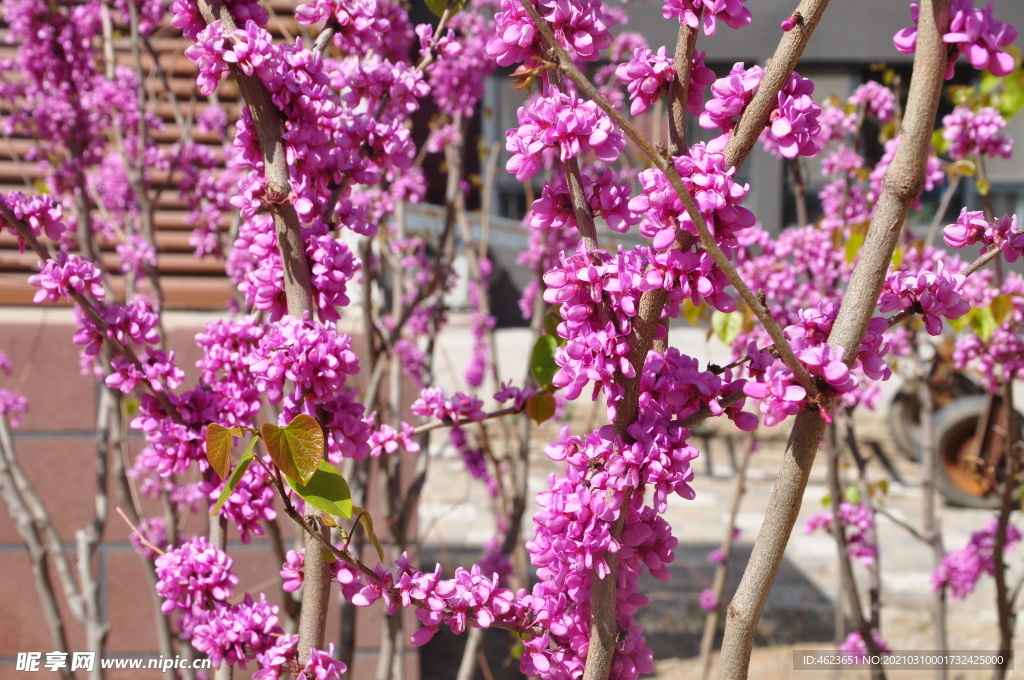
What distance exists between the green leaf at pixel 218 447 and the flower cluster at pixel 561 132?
0.38m

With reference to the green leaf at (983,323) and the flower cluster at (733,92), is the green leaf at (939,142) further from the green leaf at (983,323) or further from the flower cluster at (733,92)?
the flower cluster at (733,92)

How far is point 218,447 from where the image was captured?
856 millimetres

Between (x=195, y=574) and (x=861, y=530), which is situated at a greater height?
(x=195, y=574)

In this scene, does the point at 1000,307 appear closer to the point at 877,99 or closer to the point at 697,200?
the point at 877,99

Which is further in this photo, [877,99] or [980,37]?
[877,99]

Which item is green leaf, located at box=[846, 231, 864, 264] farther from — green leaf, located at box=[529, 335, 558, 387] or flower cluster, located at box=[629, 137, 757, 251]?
flower cluster, located at box=[629, 137, 757, 251]

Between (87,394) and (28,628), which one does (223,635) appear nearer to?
(87,394)

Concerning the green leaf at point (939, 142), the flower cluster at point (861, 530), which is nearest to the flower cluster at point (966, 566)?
the flower cluster at point (861, 530)

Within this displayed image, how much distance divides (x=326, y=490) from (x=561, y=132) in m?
0.41

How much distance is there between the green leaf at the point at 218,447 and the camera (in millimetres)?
852

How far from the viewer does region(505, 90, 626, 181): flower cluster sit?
0.78 m

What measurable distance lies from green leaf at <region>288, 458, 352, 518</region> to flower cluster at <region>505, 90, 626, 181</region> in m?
0.34

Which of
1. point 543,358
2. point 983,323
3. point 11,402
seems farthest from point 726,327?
point 11,402

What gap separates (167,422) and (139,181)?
161cm
